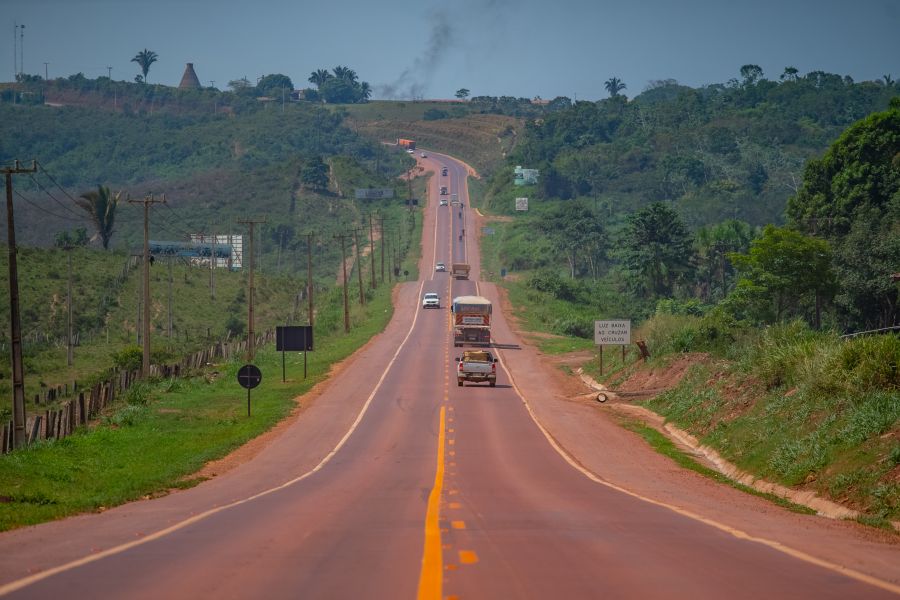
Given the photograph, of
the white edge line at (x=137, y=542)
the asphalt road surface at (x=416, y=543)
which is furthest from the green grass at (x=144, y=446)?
the white edge line at (x=137, y=542)

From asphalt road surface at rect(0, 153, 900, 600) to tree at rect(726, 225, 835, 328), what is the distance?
49140 mm

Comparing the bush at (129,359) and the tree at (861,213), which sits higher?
the tree at (861,213)

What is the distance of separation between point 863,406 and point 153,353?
2334 inches

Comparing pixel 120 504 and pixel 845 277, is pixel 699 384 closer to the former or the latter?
pixel 120 504

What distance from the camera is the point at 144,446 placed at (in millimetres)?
37219

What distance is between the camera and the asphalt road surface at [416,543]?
11.7 meters

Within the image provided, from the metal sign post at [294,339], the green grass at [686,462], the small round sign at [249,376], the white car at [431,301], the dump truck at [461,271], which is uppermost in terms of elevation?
the dump truck at [461,271]

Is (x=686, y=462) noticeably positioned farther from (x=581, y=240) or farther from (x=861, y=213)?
(x=581, y=240)

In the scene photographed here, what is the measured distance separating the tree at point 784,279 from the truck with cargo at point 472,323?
19737 millimetres

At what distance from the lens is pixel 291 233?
181375 mm

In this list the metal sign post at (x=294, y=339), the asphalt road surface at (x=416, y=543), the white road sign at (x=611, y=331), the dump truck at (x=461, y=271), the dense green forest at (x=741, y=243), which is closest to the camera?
the asphalt road surface at (x=416, y=543)

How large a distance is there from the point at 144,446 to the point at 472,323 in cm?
4589

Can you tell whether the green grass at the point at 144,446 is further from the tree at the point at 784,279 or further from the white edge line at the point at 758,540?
the tree at the point at 784,279

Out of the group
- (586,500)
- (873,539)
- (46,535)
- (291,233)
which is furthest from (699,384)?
(291,233)
